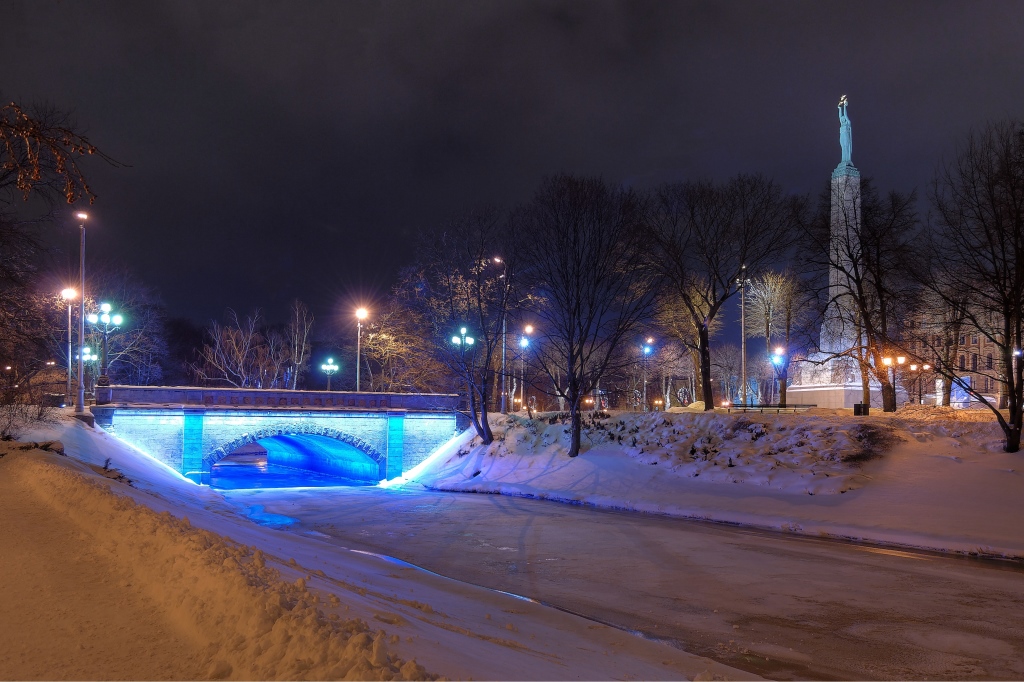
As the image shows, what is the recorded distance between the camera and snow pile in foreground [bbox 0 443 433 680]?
15.7 ft

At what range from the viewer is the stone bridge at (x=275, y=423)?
32.4 meters

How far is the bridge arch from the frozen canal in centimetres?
1355

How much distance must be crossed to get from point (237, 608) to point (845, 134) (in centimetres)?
4335

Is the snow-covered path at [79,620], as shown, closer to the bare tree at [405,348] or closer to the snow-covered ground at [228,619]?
the snow-covered ground at [228,619]

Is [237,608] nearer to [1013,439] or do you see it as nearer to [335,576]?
[335,576]

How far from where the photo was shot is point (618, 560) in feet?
51.0

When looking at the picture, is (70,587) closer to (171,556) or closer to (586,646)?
(171,556)

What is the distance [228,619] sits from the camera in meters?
5.52

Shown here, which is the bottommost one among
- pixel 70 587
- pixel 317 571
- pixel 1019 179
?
pixel 317 571

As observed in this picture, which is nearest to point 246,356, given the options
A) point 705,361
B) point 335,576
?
point 705,361

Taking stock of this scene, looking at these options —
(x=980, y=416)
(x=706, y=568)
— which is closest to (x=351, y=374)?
(x=980, y=416)

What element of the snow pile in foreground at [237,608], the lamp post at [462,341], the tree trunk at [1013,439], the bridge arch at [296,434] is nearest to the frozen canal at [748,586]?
the snow pile in foreground at [237,608]

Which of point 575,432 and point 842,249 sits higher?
point 842,249

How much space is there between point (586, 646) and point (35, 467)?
1190 centimetres
